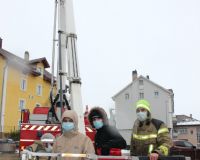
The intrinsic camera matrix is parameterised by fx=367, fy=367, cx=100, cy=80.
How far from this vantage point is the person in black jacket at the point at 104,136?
548 centimetres

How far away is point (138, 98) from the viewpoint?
174 feet

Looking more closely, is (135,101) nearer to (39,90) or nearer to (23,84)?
(39,90)

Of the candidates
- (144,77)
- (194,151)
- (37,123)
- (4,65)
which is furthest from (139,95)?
(37,123)

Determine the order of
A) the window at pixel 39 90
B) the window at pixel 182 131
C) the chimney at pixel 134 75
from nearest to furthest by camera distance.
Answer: the window at pixel 39 90 < the chimney at pixel 134 75 < the window at pixel 182 131

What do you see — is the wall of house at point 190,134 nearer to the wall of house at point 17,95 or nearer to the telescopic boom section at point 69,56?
the wall of house at point 17,95

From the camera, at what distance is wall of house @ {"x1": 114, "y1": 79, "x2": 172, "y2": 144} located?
51.3 m

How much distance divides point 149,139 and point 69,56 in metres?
3.64

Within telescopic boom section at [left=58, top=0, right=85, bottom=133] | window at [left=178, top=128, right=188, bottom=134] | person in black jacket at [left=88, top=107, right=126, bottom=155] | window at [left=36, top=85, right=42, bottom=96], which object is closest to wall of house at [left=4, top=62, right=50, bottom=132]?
window at [left=36, top=85, right=42, bottom=96]

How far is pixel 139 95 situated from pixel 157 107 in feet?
10.5

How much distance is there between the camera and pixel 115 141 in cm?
547

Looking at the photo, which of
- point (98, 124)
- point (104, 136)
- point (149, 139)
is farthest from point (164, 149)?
point (98, 124)

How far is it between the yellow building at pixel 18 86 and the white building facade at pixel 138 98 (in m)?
13.0

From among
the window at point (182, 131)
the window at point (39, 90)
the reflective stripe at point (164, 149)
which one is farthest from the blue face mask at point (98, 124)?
the window at point (182, 131)

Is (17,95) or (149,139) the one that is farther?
(17,95)
